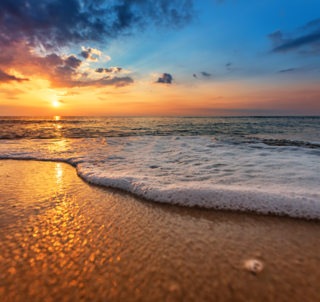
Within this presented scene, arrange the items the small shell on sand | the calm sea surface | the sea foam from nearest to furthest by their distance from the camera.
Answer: the small shell on sand
the sea foam
the calm sea surface

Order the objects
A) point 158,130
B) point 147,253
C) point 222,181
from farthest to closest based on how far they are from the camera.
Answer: point 158,130 < point 222,181 < point 147,253

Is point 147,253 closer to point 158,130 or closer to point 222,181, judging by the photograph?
point 222,181

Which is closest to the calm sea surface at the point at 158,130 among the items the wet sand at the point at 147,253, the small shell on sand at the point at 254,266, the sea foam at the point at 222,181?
the sea foam at the point at 222,181

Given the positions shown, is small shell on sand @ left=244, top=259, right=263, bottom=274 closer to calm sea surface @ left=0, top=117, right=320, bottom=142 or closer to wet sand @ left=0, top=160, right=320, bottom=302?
wet sand @ left=0, top=160, right=320, bottom=302

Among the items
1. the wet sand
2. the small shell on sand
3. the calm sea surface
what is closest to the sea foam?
the wet sand

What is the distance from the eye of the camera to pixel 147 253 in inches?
67.5

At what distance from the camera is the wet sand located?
4.40 ft

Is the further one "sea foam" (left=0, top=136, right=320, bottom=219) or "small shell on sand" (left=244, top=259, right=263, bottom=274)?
"sea foam" (left=0, top=136, right=320, bottom=219)

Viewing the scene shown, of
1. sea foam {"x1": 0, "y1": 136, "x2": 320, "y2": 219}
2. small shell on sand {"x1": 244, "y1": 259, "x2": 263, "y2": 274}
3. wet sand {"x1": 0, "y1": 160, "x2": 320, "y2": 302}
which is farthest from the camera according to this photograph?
sea foam {"x1": 0, "y1": 136, "x2": 320, "y2": 219}

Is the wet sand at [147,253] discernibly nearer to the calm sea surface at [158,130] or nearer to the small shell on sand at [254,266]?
the small shell on sand at [254,266]

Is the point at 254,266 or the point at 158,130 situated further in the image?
the point at 158,130

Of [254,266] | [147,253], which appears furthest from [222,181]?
[147,253]

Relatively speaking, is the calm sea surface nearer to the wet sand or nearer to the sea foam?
the sea foam

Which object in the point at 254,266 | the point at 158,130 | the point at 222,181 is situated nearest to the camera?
the point at 254,266
